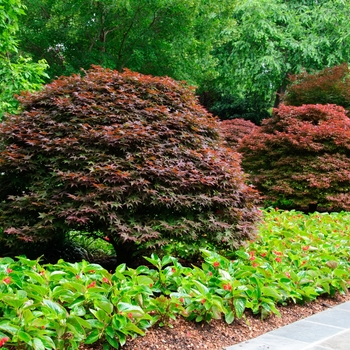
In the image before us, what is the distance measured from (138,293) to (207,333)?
0.56 m

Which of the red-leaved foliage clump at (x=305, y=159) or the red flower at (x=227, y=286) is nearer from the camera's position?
the red flower at (x=227, y=286)

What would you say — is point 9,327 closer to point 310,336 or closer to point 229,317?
point 229,317

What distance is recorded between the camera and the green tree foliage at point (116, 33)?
49.6ft

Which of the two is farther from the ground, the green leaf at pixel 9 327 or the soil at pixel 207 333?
the green leaf at pixel 9 327

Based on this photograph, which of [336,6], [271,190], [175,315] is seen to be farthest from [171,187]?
[336,6]

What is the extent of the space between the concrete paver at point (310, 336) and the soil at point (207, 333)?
102 millimetres

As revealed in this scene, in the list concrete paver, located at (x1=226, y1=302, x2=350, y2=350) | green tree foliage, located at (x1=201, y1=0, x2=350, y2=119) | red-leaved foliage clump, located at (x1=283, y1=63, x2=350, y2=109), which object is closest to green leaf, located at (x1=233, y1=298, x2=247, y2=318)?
concrete paver, located at (x1=226, y1=302, x2=350, y2=350)

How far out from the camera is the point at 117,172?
3881 millimetres

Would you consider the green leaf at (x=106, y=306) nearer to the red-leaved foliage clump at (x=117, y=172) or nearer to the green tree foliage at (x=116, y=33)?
the red-leaved foliage clump at (x=117, y=172)

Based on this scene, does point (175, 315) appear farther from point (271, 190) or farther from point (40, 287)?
point (271, 190)

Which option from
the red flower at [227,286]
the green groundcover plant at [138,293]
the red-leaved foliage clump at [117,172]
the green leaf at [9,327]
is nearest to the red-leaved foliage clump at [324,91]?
the green groundcover plant at [138,293]

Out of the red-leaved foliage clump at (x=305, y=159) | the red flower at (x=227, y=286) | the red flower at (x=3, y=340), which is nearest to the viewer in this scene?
the red flower at (x=3, y=340)

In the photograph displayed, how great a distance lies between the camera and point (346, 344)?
3037mm

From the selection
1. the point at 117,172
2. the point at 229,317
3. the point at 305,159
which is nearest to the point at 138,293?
the point at 229,317
